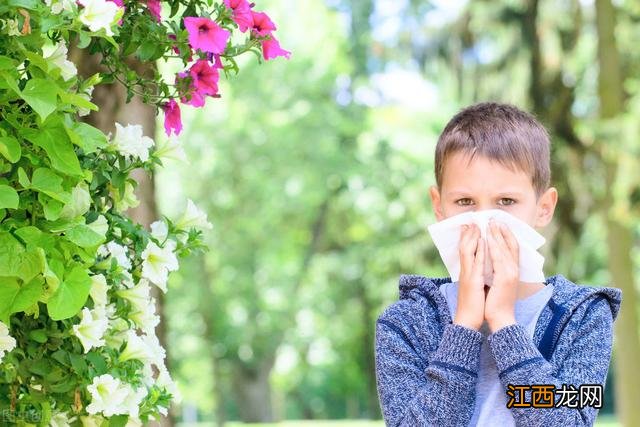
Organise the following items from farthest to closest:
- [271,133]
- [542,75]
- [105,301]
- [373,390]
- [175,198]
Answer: [373,390] → [175,198] → [271,133] → [542,75] → [105,301]

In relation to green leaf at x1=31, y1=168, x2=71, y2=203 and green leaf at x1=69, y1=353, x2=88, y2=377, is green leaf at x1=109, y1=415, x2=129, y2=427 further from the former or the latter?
green leaf at x1=31, y1=168, x2=71, y2=203

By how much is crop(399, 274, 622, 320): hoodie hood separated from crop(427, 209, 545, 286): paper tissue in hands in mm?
89

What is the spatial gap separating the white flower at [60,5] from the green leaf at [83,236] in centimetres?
37

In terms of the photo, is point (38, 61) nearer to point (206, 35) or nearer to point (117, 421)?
point (206, 35)

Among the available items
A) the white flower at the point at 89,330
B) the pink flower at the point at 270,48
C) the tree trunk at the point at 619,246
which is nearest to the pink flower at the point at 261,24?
the pink flower at the point at 270,48

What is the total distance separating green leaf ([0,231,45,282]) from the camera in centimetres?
162

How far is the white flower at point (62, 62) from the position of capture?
1816 millimetres

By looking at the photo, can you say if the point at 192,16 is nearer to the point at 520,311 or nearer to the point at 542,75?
the point at 520,311

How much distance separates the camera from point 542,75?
11711 millimetres

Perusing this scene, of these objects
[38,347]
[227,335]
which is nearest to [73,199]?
[38,347]

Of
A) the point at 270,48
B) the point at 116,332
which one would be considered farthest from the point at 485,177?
the point at 116,332

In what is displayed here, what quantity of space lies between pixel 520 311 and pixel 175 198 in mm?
16380

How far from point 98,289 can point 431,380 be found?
2.03ft

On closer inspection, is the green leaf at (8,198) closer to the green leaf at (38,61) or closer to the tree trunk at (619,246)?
the green leaf at (38,61)
